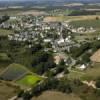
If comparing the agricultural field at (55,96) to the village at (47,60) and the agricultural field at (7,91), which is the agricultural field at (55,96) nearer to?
the village at (47,60)

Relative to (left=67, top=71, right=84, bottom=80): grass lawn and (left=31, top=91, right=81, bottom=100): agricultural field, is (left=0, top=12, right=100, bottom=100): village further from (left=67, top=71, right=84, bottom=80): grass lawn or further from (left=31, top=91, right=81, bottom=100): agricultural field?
(left=31, top=91, right=81, bottom=100): agricultural field

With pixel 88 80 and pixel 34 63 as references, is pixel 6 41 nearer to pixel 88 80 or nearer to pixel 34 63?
pixel 34 63

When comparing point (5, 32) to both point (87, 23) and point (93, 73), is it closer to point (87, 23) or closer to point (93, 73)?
point (87, 23)

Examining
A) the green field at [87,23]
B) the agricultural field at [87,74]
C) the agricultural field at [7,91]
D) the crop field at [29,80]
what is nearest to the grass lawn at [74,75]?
the agricultural field at [87,74]

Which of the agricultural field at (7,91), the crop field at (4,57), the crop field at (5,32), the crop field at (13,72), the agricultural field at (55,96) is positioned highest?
the agricultural field at (55,96)

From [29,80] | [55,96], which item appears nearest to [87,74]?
[29,80]

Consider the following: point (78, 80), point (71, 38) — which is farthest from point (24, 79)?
point (71, 38)
